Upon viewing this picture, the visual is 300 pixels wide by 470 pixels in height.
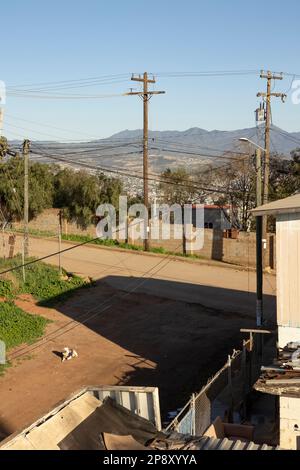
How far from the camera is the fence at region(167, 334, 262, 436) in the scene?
35.2 feet

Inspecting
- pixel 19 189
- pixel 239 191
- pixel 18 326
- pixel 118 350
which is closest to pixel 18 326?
pixel 18 326

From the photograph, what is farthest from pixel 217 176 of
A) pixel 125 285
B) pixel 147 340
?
pixel 147 340

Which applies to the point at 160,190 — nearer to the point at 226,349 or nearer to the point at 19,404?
the point at 226,349

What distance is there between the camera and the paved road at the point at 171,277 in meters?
24.2

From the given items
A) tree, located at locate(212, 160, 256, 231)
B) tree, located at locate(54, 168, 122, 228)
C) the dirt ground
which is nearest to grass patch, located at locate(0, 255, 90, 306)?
the dirt ground

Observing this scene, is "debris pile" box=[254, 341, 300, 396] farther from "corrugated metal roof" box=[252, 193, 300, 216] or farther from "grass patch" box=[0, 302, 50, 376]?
"grass patch" box=[0, 302, 50, 376]

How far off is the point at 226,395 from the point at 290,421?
10.9ft

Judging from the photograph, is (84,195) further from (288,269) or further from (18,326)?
(288,269)

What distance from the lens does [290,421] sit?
407 inches

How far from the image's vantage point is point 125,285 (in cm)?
2656

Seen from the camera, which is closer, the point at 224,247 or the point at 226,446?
the point at 226,446

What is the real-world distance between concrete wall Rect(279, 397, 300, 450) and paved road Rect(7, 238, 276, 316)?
11.5m

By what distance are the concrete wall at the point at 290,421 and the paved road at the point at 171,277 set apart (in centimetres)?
1150

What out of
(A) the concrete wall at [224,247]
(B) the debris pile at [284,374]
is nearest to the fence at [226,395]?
(B) the debris pile at [284,374]
